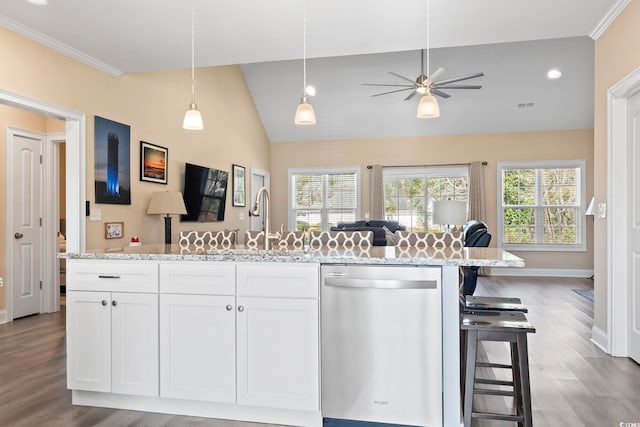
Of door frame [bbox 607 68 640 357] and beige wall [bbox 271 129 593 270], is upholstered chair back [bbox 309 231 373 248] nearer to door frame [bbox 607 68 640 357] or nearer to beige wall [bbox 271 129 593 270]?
door frame [bbox 607 68 640 357]

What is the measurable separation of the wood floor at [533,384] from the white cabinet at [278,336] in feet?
0.82

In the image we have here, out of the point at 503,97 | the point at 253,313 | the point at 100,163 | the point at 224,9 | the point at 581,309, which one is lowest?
the point at 581,309

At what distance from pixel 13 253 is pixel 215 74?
12.2 feet

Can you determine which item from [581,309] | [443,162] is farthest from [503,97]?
[581,309]

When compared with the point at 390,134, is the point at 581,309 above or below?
below

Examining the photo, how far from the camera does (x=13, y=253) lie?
4949 millimetres

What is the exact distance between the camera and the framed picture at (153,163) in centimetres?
499

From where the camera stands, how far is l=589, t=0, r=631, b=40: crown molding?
325 cm

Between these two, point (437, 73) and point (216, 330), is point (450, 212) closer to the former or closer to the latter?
point (437, 73)

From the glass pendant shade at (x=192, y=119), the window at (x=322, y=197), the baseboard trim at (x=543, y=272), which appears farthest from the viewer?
the window at (x=322, y=197)

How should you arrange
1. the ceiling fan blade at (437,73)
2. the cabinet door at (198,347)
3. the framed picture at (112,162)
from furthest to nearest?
the ceiling fan blade at (437,73), the framed picture at (112,162), the cabinet door at (198,347)

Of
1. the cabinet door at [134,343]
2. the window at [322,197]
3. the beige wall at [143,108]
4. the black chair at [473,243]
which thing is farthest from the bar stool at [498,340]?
the window at [322,197]

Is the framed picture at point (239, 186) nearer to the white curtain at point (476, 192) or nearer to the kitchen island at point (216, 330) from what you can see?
the white curtain at point (476, 192)

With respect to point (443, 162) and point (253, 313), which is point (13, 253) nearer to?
point (253, 313)
